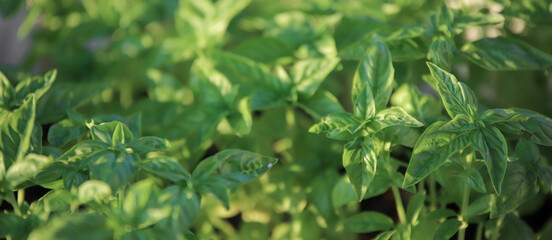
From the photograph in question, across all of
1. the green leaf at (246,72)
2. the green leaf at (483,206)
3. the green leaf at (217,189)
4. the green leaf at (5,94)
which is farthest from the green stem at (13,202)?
the green leaf at (483,206)

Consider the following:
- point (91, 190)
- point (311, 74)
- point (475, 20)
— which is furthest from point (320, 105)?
point (91, 190)

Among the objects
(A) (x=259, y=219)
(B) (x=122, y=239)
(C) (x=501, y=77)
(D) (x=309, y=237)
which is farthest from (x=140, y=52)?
(C) (x=501, y=77)

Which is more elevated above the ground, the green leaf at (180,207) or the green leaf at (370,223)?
the green leaf at (180,207)

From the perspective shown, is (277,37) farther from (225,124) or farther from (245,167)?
(245,167)

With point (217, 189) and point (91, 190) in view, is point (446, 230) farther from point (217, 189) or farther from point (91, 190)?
point (91, 190)

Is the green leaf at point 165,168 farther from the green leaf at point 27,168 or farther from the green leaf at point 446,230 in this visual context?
the green leaf at point 446,230

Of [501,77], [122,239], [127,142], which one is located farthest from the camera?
[501,77]
